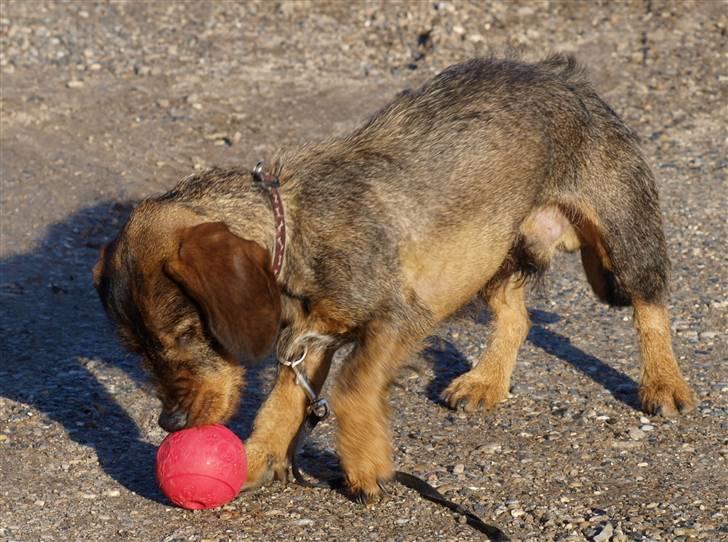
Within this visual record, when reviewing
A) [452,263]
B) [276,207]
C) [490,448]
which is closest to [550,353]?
[490,448]

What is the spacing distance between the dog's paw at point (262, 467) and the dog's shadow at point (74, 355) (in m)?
0.42

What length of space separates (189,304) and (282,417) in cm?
94

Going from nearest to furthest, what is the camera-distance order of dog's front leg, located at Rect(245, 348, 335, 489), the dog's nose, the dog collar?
the dog's nose, the dog collar, dog's front leg, located at Rect(245, 348, 335, 489)

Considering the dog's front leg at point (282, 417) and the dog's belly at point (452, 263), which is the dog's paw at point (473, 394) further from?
the dog's front leg at point (282, 417)

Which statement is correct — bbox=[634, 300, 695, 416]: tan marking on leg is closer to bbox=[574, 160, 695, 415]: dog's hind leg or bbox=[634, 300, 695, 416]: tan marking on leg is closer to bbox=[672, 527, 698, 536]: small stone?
bbox=[574, 160, 695, 415]: dog's hind leg

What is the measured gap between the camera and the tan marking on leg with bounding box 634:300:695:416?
6504 millimetres

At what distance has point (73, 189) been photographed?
9875 mm

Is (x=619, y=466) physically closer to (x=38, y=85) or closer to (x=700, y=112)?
(x=700, y=112)

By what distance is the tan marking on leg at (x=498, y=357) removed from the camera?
6684mm

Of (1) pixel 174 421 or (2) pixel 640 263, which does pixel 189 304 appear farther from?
(2) pixel 640 263

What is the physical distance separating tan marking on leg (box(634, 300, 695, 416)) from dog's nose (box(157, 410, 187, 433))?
8.39 ft

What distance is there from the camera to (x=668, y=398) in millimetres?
6496

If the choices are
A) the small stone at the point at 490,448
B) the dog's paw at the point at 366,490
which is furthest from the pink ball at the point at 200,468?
the small stone at the point at 490,448

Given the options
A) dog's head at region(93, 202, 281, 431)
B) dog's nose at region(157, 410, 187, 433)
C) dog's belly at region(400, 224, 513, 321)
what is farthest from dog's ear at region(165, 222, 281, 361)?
dog's belly at region(400, 224, 513, 321)
